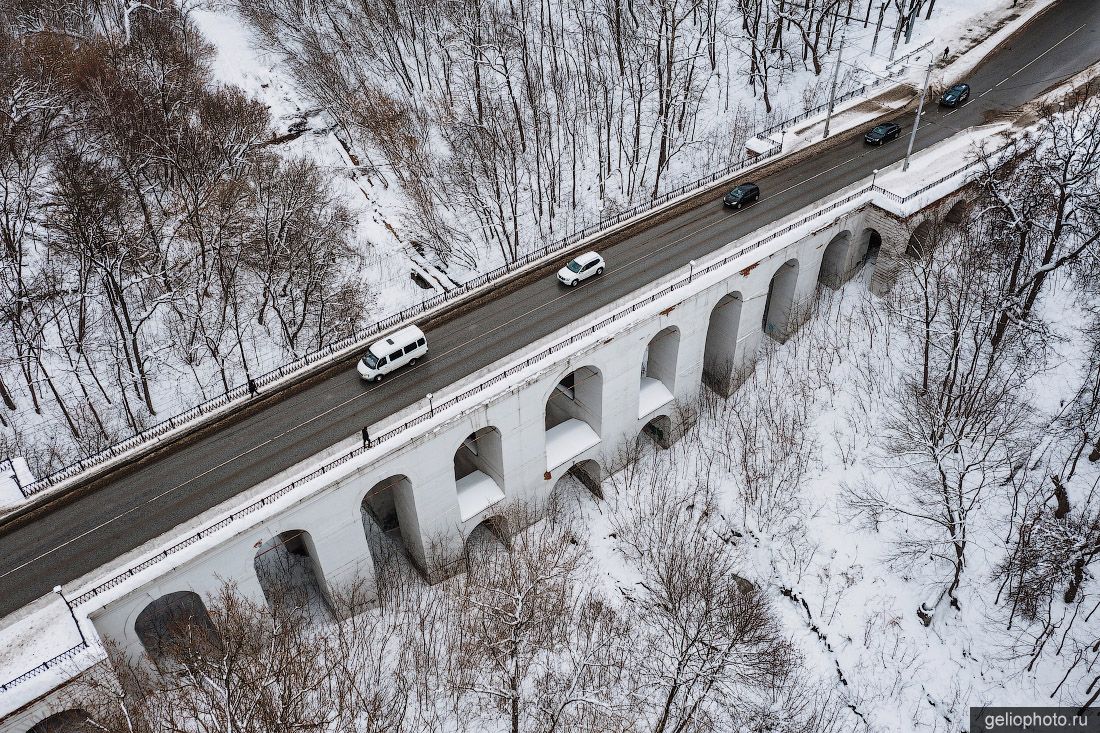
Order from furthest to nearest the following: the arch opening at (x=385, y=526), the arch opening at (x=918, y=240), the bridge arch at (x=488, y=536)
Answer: the arch opening at (x=918, y=240) → the bridge arch at (x=488, y=536) → the arch opening at (x=385, y=526)

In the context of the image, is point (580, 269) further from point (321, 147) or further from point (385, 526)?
point (321, 147)

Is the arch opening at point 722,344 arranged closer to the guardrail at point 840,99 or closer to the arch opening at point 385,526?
the guardrail at point 840,99

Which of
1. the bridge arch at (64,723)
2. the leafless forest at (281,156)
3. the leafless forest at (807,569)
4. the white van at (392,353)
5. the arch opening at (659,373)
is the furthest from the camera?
the leafless forest at (281,156)

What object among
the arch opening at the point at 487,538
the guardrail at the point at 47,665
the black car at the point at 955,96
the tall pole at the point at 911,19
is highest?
the tall pole at the point at 911,19

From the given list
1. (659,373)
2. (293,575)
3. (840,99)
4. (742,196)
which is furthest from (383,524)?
(840,99)

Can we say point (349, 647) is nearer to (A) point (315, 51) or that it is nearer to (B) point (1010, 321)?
(B) point (1010, 321)

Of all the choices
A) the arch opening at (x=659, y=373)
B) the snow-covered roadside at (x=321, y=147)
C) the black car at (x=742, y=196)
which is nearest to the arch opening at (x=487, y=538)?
the arch opening at (x=659, y=373)
